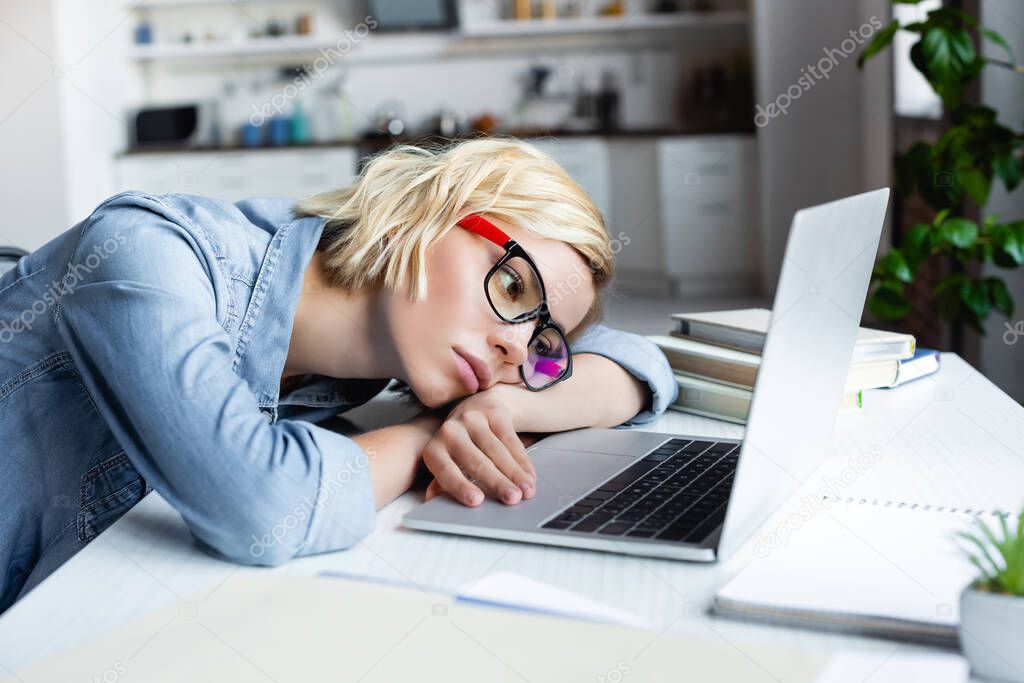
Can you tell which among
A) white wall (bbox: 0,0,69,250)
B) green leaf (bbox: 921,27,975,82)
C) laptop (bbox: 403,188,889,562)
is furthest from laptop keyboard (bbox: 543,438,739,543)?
white wall (bbox: 0,0,69,250)

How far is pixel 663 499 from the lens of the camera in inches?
33.0

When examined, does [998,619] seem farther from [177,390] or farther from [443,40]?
[443,40]

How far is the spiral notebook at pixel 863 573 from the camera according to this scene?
597 mm

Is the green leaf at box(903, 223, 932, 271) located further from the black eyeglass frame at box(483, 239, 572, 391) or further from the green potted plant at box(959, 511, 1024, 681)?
the green potted plant at box(959, 511, 1024, 681)

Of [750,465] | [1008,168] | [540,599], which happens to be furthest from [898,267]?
[540,599]

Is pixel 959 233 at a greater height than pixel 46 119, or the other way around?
pixel 46 119

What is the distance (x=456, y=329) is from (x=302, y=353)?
23 centimetres

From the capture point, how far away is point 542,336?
3.63 feet

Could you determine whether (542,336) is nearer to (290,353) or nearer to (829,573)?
(290,353)

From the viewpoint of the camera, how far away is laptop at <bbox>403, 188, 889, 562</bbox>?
2.23 feet

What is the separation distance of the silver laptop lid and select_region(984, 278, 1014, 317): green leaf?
5.99 ft

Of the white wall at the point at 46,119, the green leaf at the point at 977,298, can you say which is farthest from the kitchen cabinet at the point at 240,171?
the green leaf at the point at 977,298

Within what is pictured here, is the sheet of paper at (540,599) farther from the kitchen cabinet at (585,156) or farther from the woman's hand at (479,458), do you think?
the kitchen cabinet at (585,156)

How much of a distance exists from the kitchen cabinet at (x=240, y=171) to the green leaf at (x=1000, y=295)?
4006 millimetres
